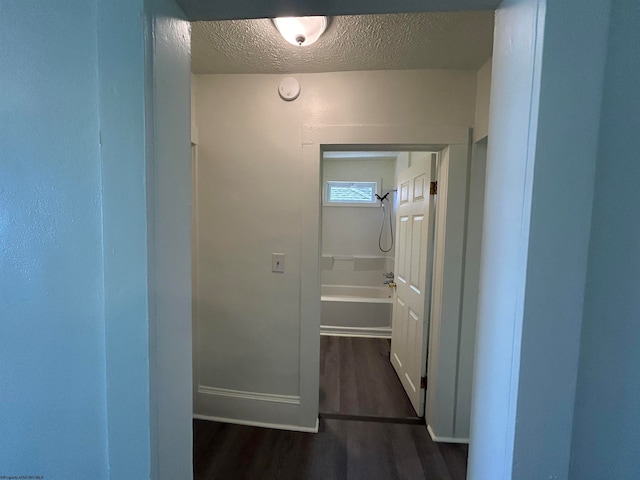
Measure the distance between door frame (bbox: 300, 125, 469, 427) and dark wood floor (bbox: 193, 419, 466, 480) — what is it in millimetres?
183

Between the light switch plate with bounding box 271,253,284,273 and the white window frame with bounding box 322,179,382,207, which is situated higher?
the white window frame with bounding box 322,179,382,207

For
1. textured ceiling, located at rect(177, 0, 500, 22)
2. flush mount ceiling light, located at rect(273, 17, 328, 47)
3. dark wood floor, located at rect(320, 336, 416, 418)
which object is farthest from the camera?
dark wood floor, located at rect(320, 336, 416, 418)

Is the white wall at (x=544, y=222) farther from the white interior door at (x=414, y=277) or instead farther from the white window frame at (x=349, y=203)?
the white window frame at (x=349, y=203)

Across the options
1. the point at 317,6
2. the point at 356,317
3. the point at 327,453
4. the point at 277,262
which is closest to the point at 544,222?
the point at 317,6

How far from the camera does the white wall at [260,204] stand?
1539 millimetres

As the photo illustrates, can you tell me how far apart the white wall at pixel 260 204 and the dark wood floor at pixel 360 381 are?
51 centimetres

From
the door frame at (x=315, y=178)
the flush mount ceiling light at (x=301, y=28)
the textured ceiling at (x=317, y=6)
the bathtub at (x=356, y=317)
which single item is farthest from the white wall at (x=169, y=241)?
the bathtub at (x=356, y=317)

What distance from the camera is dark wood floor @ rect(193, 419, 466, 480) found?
139cm

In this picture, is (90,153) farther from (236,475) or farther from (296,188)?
(236,475)

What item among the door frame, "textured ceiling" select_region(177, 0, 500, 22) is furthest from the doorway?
"textured ceiling" select_region(177, 0, 500, 22)

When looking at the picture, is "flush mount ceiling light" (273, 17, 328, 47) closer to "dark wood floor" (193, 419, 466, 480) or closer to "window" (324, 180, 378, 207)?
"dark wood floor" (193, 419, 466, 480)

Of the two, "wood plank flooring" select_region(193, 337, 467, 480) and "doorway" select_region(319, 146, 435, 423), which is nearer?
"wood plank flooring" select_region(193, 337, 467, 480)

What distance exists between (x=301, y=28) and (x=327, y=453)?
236 centimetres

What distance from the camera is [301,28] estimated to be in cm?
117
